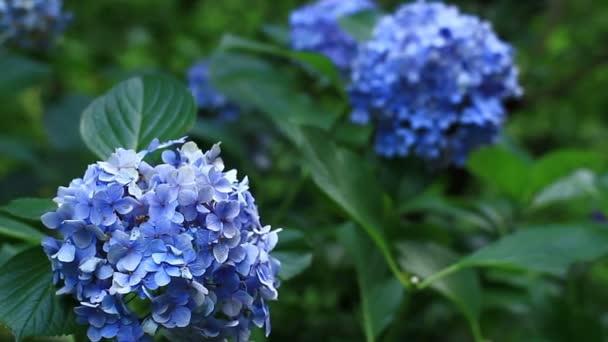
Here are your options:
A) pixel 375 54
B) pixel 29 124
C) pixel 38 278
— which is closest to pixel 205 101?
pixel 375 54

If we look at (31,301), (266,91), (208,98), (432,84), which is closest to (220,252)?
(31,301)

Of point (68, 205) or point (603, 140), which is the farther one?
point (603, 140)

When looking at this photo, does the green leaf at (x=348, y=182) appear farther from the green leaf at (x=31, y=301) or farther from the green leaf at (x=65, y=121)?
the green leaf at (x=65, y=121)

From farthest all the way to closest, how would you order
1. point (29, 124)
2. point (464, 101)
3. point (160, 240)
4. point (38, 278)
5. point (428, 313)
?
point (29, 124) → point (428, 313) → point (464, 101) → point (38, 278) → point (160, 240)

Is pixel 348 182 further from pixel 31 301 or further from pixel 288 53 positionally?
pixel 31 301

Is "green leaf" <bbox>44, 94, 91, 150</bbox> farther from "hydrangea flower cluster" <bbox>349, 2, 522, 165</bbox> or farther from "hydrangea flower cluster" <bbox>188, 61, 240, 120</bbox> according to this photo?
"hydrangea flower cluster" <bbox>349, 2, 522, 165</bbox>

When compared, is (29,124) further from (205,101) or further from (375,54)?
(375,54)

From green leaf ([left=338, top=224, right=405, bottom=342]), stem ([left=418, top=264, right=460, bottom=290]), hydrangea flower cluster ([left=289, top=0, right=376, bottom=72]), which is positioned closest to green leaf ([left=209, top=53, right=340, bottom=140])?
hydrangea flower cluster ([left=289, top=0, right=376, bottom=72])
